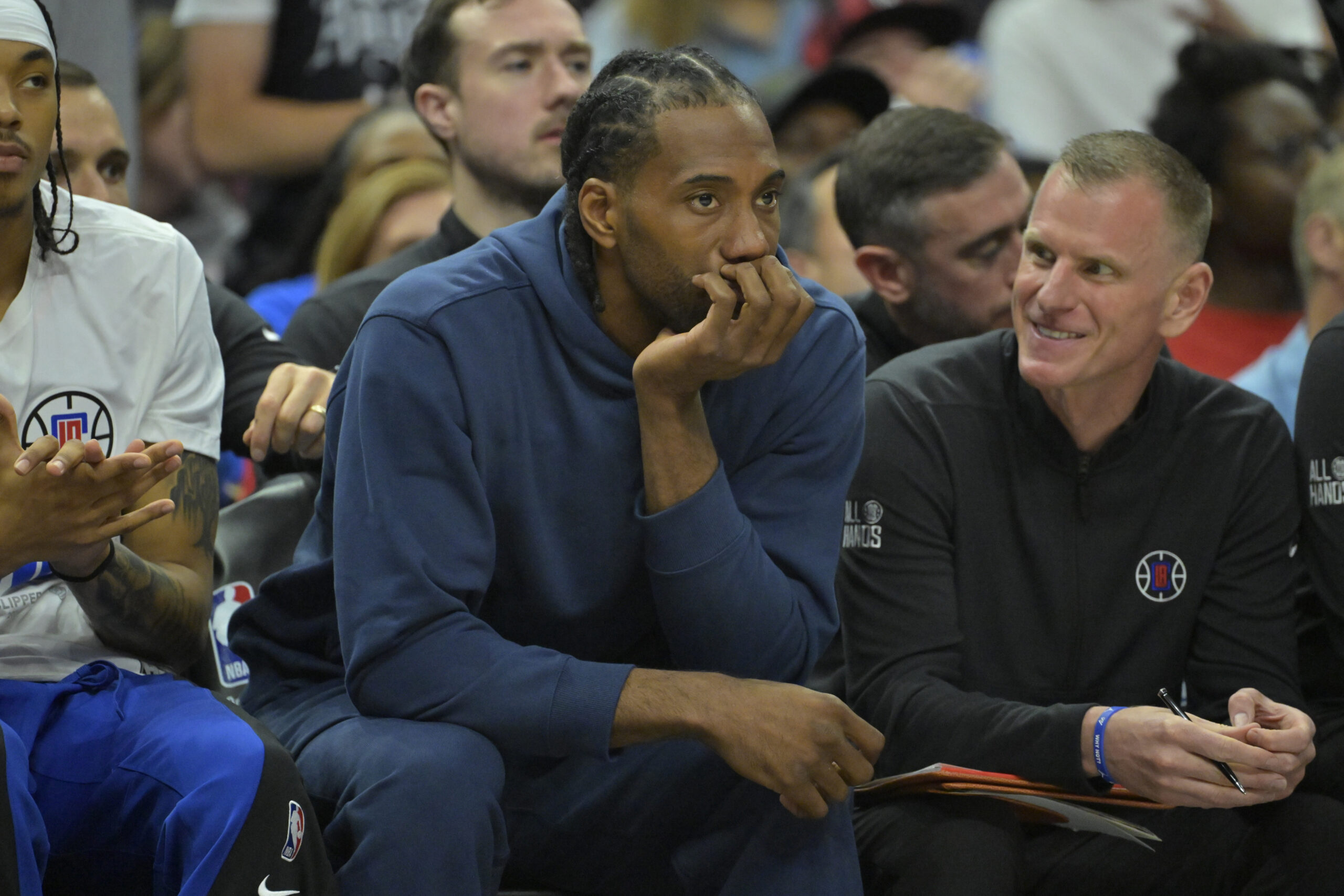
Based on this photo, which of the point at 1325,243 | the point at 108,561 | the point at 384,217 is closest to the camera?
the point at 108,561

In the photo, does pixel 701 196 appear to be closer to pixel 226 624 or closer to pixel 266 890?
pixel 266 890

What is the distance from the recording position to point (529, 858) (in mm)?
2334

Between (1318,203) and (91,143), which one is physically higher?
(1318,203)

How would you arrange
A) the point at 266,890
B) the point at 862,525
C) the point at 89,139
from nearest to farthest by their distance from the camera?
the point at 266,890 → the point at 862,525 → the point at 89,139

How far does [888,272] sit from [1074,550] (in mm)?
1025

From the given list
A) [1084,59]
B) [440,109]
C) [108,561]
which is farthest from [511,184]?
[1084,59]

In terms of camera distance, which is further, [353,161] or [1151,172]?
[353,161]

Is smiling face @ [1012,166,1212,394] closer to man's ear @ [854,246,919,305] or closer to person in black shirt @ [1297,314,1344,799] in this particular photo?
person in black shirt @ [1297,314,1344,799]

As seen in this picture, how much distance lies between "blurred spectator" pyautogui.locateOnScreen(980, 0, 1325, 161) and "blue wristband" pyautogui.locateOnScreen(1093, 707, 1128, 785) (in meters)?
3.80

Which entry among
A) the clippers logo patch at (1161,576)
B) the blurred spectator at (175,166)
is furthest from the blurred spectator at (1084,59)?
the clippers logo patch at (1161,576)

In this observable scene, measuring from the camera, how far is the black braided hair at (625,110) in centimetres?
225

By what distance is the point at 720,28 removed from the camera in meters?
5.88

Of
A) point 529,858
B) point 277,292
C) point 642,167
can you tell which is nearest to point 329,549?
point 529,858

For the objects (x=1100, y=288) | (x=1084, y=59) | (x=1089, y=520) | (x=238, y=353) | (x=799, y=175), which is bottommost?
(x=238, y=353)
